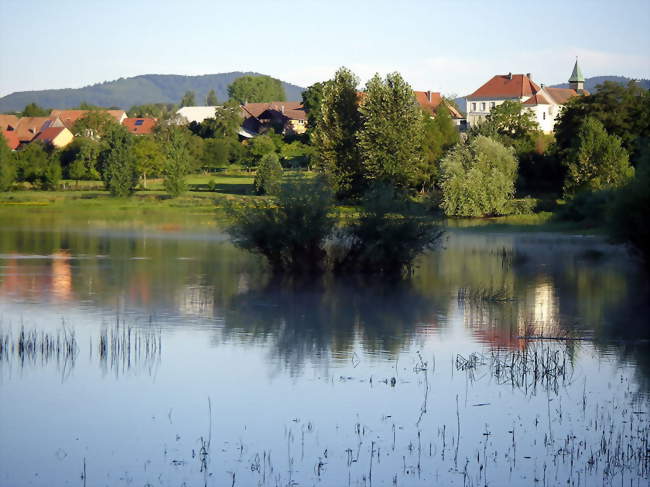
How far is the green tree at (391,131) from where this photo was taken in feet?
213

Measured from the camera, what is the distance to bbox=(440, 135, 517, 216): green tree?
59094 millimetres

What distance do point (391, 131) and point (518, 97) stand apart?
6505 centimetres

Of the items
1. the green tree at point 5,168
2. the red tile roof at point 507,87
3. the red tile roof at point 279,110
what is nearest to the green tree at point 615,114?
the green tree at point 5,168

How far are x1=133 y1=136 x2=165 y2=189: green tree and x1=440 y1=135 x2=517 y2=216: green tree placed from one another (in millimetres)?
33980

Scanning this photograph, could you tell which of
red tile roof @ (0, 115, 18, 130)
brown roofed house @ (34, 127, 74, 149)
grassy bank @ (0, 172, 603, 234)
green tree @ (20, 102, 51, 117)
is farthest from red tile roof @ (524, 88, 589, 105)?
green tree @ (20, 102, 51, 117)

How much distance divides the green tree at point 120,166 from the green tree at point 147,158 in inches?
154

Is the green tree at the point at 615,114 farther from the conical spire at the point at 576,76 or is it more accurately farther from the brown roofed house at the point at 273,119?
the conical spire at the point at 576,76

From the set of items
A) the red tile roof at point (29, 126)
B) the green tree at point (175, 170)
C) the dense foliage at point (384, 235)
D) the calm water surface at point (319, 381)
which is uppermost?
the red tile roof at point (29, 126)

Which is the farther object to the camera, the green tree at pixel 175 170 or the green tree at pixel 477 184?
the green tree at pixel 175 170

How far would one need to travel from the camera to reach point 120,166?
7638 cm

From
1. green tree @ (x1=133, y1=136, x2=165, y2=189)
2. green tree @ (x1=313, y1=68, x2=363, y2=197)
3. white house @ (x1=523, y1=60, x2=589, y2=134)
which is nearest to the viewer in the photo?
green tree @ (x1=313, y1=68, x2=363, y2=197)

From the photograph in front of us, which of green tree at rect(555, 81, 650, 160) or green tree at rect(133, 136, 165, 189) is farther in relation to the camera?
green tree at rect(133, 136, 165, 189)

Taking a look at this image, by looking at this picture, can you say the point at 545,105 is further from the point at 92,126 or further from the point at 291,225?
the point at 291,225

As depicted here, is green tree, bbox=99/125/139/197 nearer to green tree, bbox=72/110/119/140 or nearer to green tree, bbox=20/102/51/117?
green tree, bbox=72/110/119/140
